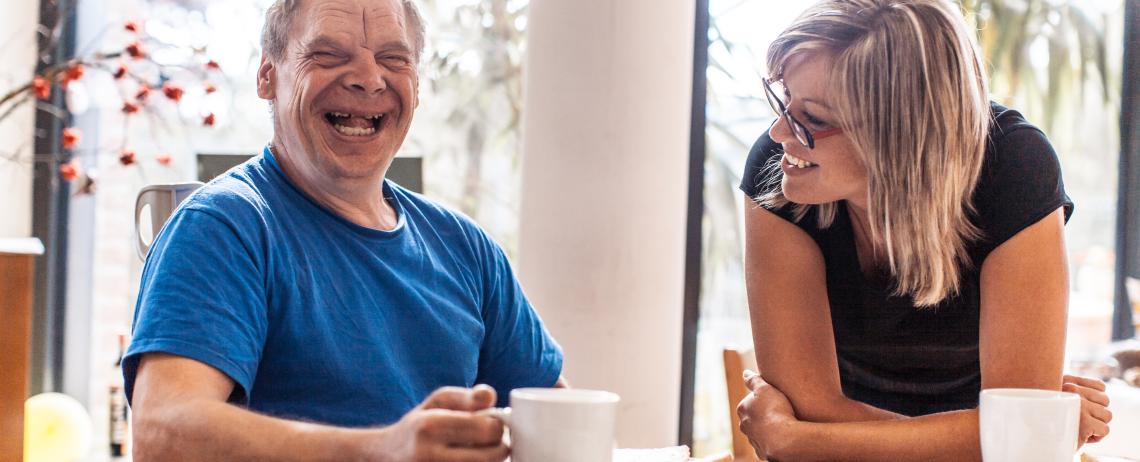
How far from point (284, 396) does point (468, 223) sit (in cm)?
46

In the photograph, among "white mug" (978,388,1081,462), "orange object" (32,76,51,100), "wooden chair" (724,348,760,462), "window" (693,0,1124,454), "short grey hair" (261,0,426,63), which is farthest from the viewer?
"window" (693,0,1124,454)

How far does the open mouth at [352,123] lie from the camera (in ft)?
4.94

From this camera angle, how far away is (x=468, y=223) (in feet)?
5.47

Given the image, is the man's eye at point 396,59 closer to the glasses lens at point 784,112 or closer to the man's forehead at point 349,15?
the man's forehead at point 349,15

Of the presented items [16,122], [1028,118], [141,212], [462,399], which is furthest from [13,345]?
[1028,118]

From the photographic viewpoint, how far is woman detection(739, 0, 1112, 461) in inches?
54.6

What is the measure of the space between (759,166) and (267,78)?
2.35 ft

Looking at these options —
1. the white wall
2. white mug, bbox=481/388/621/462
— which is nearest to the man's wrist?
white mug, bbox=481/388/621/462

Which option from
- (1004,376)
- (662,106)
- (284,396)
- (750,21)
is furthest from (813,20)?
(750,21)

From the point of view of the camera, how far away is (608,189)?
307 cm

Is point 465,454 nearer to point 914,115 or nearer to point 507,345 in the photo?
point 507,345

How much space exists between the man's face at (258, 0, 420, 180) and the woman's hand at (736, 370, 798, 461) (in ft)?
1.95

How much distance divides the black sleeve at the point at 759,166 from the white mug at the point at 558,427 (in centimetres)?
74

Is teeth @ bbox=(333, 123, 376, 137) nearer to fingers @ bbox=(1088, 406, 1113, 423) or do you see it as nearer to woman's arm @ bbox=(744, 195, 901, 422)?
woman's arm @ bbox=(744, 195, 901, 422)
